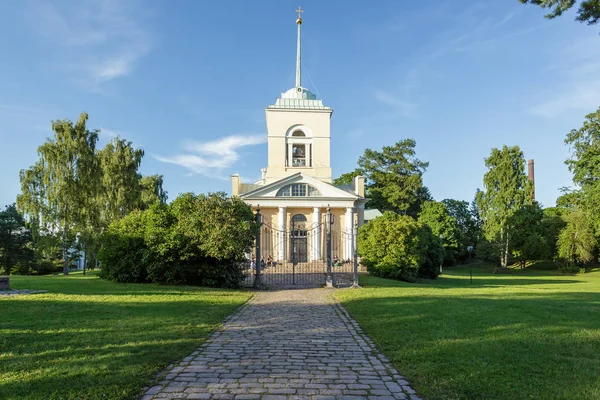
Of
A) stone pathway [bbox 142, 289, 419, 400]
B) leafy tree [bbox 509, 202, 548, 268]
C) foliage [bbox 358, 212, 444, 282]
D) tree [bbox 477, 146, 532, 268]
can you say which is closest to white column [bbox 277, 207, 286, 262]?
foliage [bbox 358, 212, 444, 282]

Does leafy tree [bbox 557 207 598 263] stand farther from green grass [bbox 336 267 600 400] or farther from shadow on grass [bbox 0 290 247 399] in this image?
shadow on grass [bbox 0 290 247 399]

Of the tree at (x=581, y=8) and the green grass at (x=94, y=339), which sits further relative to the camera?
the tree at (x=581, y=8)

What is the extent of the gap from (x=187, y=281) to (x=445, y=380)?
13.1m

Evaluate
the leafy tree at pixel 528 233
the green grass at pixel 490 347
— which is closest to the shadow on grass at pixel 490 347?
the green grass at pixel 490 347

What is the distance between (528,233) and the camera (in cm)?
4750

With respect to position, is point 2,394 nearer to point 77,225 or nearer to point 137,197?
point 77,225

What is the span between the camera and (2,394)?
13.5 ft

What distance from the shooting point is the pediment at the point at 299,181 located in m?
33.4

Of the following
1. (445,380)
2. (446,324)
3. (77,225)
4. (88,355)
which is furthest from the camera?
(77,225)

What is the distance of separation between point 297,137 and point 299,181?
525 cm

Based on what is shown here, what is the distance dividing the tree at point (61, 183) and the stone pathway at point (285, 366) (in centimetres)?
2443

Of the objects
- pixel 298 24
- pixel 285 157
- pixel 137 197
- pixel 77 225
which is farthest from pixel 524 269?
pixel 77 225

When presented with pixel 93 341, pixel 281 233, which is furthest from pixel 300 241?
pixel 93 341

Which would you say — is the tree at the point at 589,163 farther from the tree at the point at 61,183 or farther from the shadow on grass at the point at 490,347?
the tree at the point at 61,183
